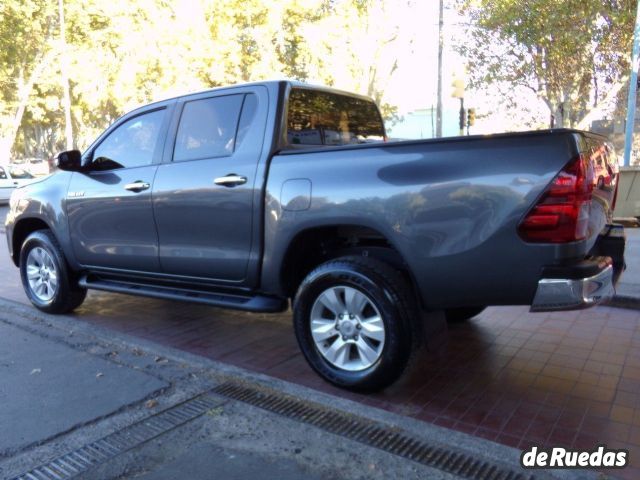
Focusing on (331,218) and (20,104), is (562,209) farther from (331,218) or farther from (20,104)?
(20,104)

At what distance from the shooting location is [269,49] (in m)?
14.8

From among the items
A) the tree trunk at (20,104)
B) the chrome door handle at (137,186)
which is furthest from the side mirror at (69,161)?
the tree trunk at (20,104)

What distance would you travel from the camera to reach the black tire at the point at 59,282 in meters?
5.18

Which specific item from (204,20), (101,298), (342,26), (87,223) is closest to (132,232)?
(87,223)

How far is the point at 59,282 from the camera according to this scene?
5.20 m

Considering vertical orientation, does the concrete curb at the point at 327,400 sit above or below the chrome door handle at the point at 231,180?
below

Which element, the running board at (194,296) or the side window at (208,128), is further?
the side window at (208,128)

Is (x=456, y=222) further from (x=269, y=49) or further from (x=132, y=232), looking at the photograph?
(x=269, y=49)

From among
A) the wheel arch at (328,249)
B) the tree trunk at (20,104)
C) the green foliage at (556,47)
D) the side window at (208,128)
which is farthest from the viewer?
the tree trunk at (20,104)

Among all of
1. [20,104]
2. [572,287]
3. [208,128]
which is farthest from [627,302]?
[20,104]

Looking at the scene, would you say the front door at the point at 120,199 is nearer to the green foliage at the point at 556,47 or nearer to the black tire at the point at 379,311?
the black tire at the point at 379,311

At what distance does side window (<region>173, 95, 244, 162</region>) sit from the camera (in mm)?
4086

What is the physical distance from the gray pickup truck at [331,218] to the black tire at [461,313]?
0.02 m

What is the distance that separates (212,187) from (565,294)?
2.38 meters
